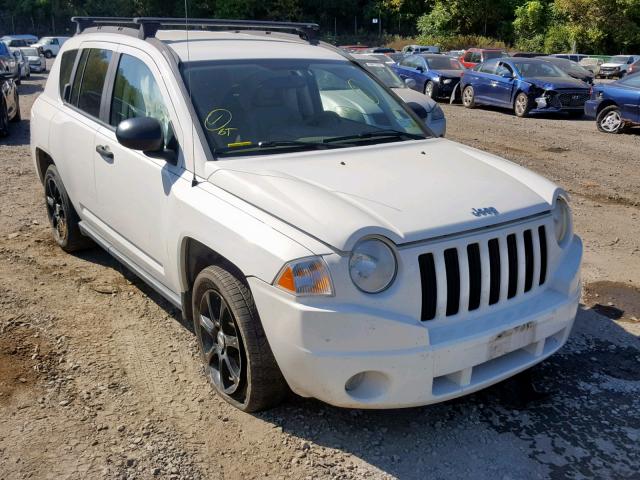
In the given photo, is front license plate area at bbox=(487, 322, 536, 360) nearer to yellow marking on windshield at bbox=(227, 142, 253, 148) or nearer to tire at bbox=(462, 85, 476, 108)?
yellow marking on windshield at bbox=(227, 142, 253, 148)

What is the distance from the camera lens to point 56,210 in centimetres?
586

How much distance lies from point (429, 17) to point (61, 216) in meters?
48.0

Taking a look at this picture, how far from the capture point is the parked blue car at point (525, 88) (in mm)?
16531

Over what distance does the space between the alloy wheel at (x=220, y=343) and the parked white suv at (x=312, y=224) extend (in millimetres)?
13

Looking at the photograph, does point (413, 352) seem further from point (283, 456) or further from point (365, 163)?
point (365, 163)

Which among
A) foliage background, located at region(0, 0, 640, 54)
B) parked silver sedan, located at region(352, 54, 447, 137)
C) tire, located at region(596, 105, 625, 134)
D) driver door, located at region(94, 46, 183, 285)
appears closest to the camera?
driver door, located at region(94, 46, 183, 285)

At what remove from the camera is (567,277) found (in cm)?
350

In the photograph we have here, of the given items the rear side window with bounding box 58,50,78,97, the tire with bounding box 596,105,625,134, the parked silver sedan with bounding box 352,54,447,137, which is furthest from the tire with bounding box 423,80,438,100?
the rear side window with bounding box 58,50,78,97

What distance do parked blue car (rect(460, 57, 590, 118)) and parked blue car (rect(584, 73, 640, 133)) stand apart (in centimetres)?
232

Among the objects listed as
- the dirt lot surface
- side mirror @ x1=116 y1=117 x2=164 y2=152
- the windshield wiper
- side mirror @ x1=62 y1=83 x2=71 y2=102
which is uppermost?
side mirror @ x1=62 y1=83 x2=71 y2=102

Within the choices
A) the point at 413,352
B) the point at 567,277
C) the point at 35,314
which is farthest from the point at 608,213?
the point at 35,314

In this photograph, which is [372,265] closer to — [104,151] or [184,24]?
[104,151]

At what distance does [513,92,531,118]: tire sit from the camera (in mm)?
16766

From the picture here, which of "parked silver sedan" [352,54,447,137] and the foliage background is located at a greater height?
the foliage background
